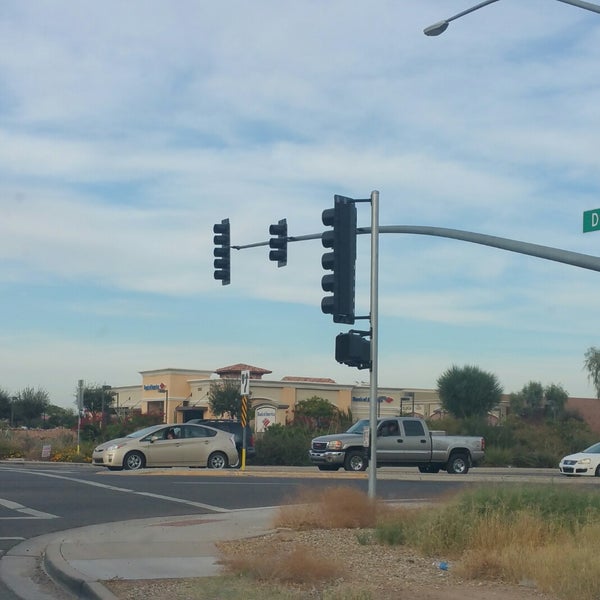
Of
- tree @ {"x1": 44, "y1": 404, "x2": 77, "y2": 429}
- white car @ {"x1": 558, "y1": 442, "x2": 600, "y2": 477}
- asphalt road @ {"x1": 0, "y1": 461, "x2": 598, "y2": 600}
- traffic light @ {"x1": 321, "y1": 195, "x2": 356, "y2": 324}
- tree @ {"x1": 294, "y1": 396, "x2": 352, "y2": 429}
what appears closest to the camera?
traffic light @ {"x1": 321, "y1": 195, "x2": 356, "y2": 324}

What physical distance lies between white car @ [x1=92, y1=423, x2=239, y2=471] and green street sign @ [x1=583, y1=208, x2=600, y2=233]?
18498mm

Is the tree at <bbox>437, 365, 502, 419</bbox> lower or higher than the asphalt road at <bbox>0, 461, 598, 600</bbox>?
higher

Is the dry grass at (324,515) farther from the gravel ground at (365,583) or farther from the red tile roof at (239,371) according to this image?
the red tile roof at (239,371)

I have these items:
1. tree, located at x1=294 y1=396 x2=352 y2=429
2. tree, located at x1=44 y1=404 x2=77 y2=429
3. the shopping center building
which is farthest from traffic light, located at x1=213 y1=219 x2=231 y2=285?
tree, located at x1=44 y1=404 x2=77 y2=429

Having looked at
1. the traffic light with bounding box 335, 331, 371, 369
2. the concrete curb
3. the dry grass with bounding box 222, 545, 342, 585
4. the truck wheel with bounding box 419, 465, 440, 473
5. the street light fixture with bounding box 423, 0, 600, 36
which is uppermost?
the street light fixture with bounding box 423, 0, 600, 36

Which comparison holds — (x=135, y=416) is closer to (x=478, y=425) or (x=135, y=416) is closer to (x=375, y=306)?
(x=478, y=425)

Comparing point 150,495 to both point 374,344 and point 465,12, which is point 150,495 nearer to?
point 374,344

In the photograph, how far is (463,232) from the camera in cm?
1730

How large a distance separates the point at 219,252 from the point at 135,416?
106 ft

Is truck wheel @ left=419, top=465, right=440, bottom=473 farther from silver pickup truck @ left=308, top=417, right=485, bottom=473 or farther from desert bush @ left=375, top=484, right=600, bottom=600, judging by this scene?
desert bush @ left=375, top=484, right=600, bottom=600

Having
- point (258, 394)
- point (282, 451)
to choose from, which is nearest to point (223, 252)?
point (282, 451)

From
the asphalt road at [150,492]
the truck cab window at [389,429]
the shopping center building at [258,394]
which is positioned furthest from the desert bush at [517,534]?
the shopping center building at [258,394]

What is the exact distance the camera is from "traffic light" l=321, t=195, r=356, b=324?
1683cm

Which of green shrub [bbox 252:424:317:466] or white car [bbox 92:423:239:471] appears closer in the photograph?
white car [bbox 92:423:239:471]
